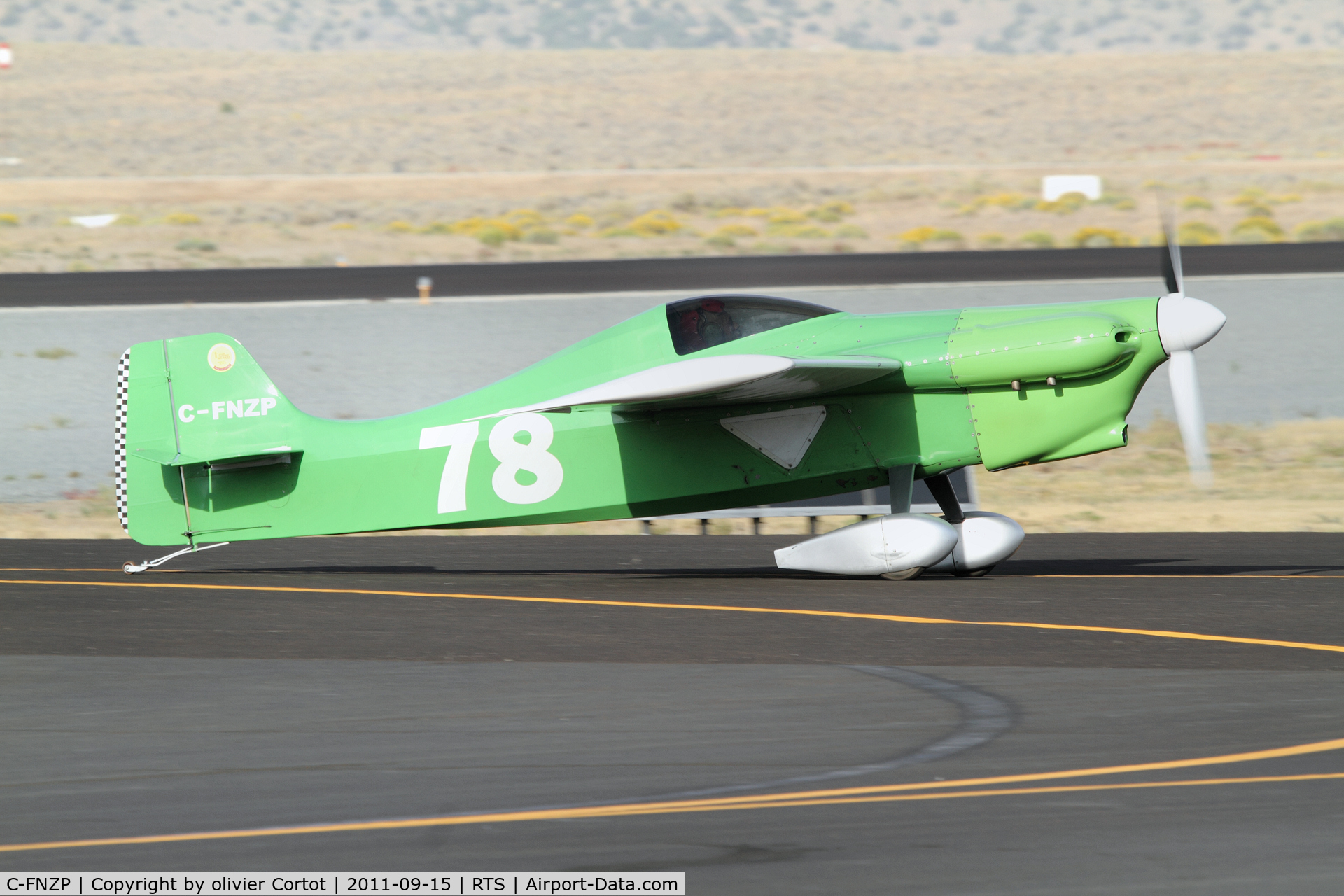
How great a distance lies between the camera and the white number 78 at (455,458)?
43.8 feet

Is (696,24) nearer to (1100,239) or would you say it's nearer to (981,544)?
(1100,239)

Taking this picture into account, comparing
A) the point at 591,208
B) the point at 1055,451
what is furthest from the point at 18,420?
the point at 591,208

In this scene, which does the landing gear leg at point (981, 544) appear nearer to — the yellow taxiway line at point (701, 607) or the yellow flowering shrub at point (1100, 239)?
the yellow taxiway line at point (701, 607)

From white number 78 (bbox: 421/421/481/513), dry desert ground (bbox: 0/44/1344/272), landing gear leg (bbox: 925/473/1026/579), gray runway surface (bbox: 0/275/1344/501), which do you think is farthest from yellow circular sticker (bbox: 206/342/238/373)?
dry desert ground (bbox: 0/44/1344/272)

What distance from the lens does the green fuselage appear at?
1273 centimetres

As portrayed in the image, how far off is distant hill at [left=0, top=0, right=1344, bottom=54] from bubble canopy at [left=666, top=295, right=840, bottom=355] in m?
160

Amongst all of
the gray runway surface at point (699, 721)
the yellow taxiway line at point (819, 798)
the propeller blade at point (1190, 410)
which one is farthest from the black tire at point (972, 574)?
the yellow taxiway line at point (819, 798)

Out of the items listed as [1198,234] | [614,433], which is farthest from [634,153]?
[614,433]

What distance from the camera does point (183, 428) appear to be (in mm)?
13812

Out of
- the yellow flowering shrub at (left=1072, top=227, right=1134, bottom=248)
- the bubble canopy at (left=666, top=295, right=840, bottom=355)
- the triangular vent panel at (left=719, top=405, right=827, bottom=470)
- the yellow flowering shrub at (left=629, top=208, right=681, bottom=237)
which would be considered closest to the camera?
the bubble canopy at (left=666, top=295, right=840, bottom=355)

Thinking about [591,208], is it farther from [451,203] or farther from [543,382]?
[543,382]

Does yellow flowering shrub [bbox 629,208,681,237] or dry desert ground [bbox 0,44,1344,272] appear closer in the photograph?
dry desert ground [bbox 0,44,1344,272]

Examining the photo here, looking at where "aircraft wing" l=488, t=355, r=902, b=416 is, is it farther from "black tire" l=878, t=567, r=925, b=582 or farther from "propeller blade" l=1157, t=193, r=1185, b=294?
"propeller blade" l=1157, t=193, r=1185, b=294

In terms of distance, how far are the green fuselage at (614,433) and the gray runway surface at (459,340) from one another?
11.8 m
